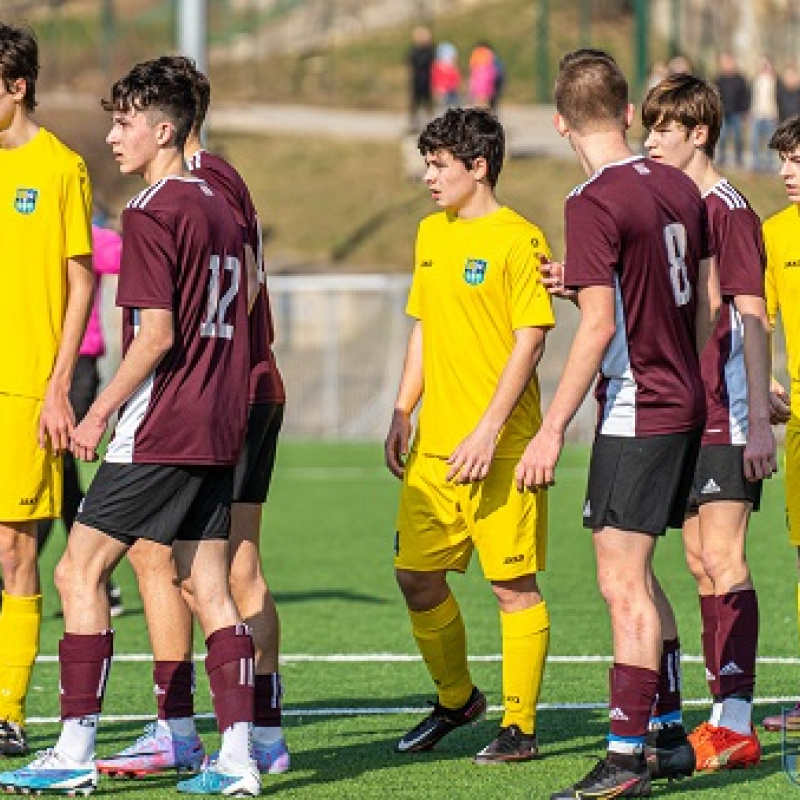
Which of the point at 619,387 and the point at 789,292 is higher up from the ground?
the point at 789,292

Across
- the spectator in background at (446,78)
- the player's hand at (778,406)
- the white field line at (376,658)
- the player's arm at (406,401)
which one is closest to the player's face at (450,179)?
the player's arm at (406,401)

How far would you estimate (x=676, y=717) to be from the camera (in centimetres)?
764

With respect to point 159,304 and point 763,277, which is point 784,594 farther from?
point 159,304

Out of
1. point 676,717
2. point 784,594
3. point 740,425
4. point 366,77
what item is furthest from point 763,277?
point 366,77

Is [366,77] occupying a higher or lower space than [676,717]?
higher

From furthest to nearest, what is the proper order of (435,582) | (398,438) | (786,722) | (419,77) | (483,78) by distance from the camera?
(419,77)
(483,78)
(786,722)
(398,438)
(435,582)

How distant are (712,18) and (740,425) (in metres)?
40.5

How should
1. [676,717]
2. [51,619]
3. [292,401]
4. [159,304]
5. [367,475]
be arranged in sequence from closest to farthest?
1. [159,304]
2. [676,717]
3. [51,619]
4. [367,475]
5. [292,401]

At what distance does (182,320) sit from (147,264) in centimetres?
24

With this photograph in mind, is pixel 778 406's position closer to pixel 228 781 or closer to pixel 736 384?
pixel 736 384

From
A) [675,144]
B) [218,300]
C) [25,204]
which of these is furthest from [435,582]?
[25,204]

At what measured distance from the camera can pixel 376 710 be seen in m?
9.02

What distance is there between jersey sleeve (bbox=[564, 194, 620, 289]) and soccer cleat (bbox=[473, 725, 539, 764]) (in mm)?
1858

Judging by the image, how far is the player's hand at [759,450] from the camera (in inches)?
299
